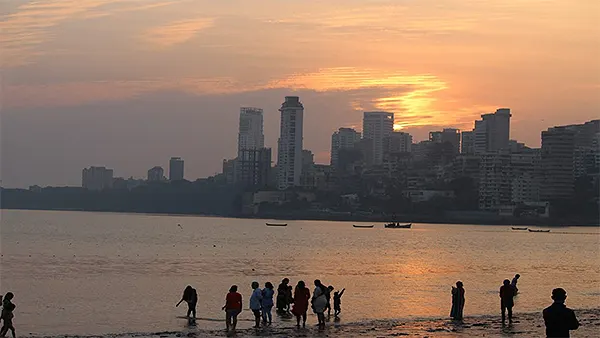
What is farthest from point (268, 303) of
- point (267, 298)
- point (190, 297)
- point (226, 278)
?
point (226, 278)

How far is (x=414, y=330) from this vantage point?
26.6 meters

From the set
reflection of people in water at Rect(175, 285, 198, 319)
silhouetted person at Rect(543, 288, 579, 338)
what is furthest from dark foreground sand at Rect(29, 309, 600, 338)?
silhouetted person at Rect(543, 288, 579, 338)

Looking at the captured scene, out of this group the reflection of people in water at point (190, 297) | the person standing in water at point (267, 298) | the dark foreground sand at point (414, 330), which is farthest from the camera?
the reflection of people in water at point (190, 297)

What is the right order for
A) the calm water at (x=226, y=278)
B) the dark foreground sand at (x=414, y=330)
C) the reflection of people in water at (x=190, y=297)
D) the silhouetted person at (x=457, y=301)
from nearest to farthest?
the dark foreground sand at (x=414, y=330)
the silhouetted person at (x=457, y=301)
the reflection of people in water at (x=190, y=297)
the calm water at (x=226, y=278)

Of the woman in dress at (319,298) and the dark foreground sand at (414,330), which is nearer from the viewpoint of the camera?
the woman in dress at (319,298)

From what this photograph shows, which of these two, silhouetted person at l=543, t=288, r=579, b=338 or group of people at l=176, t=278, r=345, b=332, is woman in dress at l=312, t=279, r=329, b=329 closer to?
group of people at l=176, t=278, r=345, b=332

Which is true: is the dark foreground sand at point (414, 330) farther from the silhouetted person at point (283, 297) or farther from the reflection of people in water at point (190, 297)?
the silhouetted person at point (283, 297)

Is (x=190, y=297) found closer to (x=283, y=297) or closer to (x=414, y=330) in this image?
(x=283, y=297)

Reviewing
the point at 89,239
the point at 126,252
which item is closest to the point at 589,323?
the point at 126,252

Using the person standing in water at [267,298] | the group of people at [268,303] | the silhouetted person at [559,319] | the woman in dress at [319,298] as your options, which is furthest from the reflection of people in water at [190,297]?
the silhouetted person at [559,319]

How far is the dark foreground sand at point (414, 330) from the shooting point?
24812 millimetres

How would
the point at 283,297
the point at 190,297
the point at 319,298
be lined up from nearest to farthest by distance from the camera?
the point at 319,298
the point at 283,297
the point at 190,297

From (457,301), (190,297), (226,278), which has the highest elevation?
(457,301)

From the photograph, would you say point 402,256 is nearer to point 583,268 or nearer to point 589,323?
point 583,268
